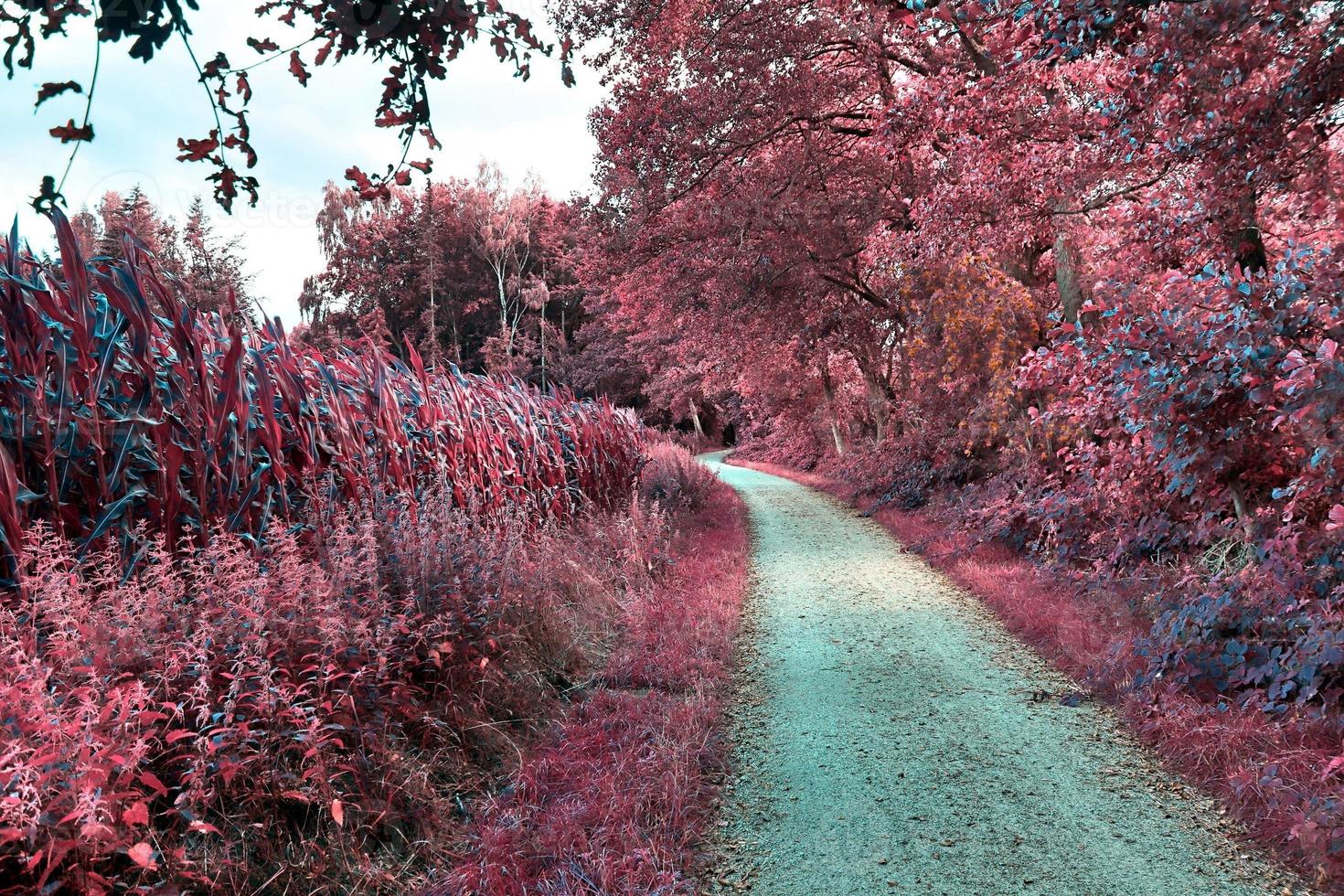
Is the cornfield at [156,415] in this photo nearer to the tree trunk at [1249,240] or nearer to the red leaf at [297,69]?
the red leaf at [297,69]

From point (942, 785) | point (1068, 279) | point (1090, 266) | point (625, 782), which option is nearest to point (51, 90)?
point (625, 782)

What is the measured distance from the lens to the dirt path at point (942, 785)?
3.03 meters

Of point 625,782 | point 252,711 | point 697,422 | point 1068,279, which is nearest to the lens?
point 252,711

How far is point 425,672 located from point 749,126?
10.4 metres

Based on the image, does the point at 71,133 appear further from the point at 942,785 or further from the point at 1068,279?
the point at 1068,279

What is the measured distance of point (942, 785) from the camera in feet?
12.2

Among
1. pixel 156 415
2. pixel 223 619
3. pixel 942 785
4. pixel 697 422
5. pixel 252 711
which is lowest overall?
pixel 942 785

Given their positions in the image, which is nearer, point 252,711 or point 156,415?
point 252,711

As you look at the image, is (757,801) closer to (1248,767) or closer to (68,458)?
(1248,767)

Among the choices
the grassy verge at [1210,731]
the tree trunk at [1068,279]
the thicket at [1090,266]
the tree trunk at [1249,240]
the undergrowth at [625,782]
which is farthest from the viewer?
the tree trunk at [1068,279]

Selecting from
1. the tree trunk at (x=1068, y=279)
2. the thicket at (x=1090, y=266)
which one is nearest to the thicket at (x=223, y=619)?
the thicket at (x=1090, y=266)

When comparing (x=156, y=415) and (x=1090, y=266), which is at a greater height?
(x=1090, y=266)

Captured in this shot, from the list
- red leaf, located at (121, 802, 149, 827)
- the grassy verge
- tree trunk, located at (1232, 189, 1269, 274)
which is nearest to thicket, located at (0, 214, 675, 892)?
red leaf, located at (121, 802, 149, 827)

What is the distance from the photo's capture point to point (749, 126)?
11820 millimetres
